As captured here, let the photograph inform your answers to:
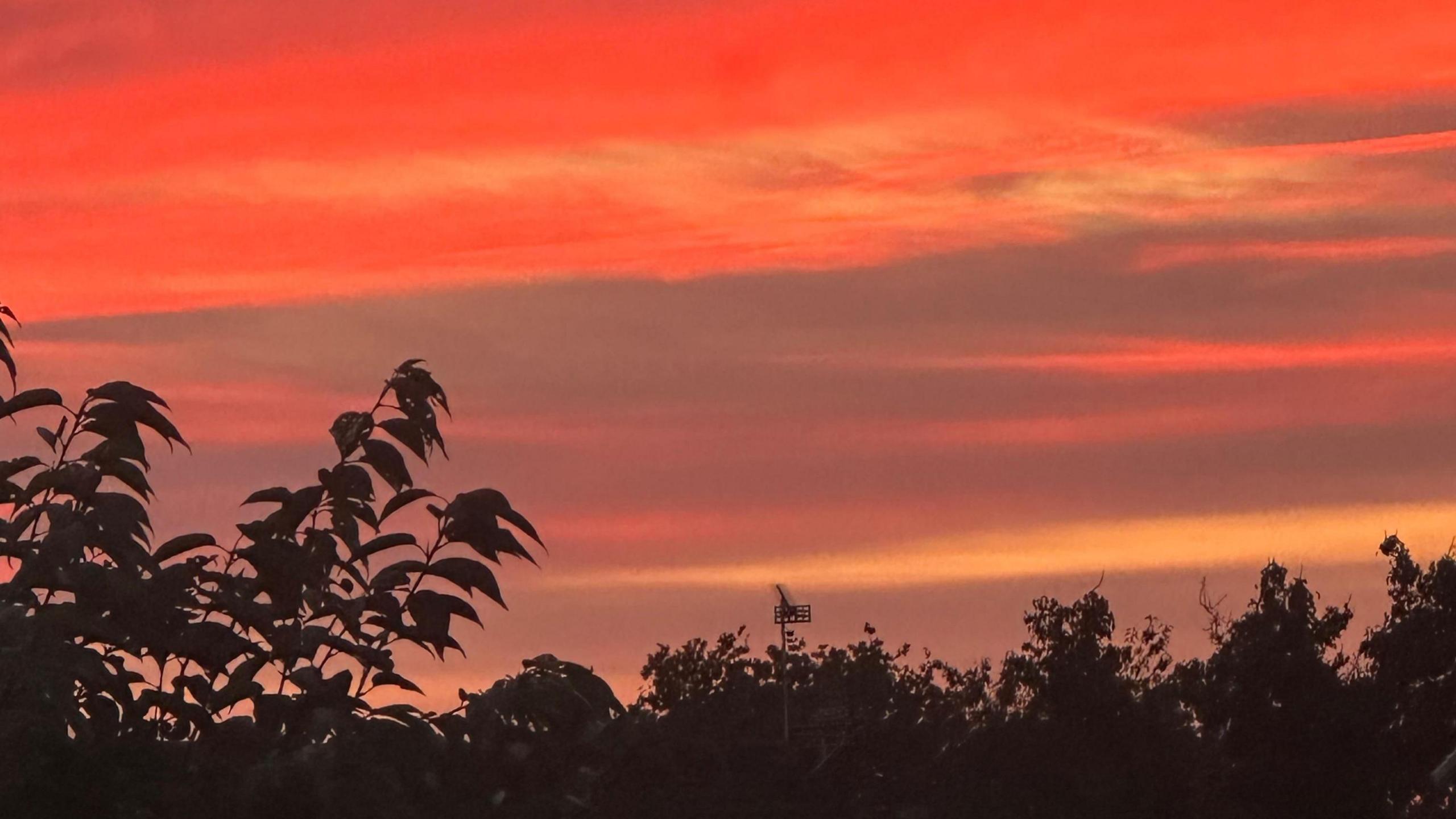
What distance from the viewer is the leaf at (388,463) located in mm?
14625

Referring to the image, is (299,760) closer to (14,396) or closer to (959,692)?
(14,396)

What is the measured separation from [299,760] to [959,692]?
331 feet

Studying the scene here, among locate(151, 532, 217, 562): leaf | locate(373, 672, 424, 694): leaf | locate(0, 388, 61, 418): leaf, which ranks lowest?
locate(373, 672, 424, 694): leaf

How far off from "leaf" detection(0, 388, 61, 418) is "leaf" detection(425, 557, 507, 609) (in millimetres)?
3154

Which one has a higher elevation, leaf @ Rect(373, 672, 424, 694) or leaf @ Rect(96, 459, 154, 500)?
leaf @ Rect(96, 459, 154, 500)

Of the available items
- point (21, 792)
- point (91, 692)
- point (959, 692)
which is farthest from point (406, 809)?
point (959, 692)

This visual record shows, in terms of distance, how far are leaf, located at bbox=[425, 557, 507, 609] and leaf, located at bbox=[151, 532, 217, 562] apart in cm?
184

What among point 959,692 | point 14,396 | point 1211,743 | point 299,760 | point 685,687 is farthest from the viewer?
point 685,687

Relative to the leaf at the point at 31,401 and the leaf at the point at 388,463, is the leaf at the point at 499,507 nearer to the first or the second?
the leaf at the point at 388,463

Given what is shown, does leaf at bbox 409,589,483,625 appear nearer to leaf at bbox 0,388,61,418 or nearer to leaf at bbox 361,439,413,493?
leaf at bbox 361,439,413,493

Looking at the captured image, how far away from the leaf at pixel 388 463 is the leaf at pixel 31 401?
2360 mm

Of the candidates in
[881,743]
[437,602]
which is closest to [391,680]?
[437,602]

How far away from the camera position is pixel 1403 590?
78375 mm

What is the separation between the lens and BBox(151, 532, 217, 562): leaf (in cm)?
1508
